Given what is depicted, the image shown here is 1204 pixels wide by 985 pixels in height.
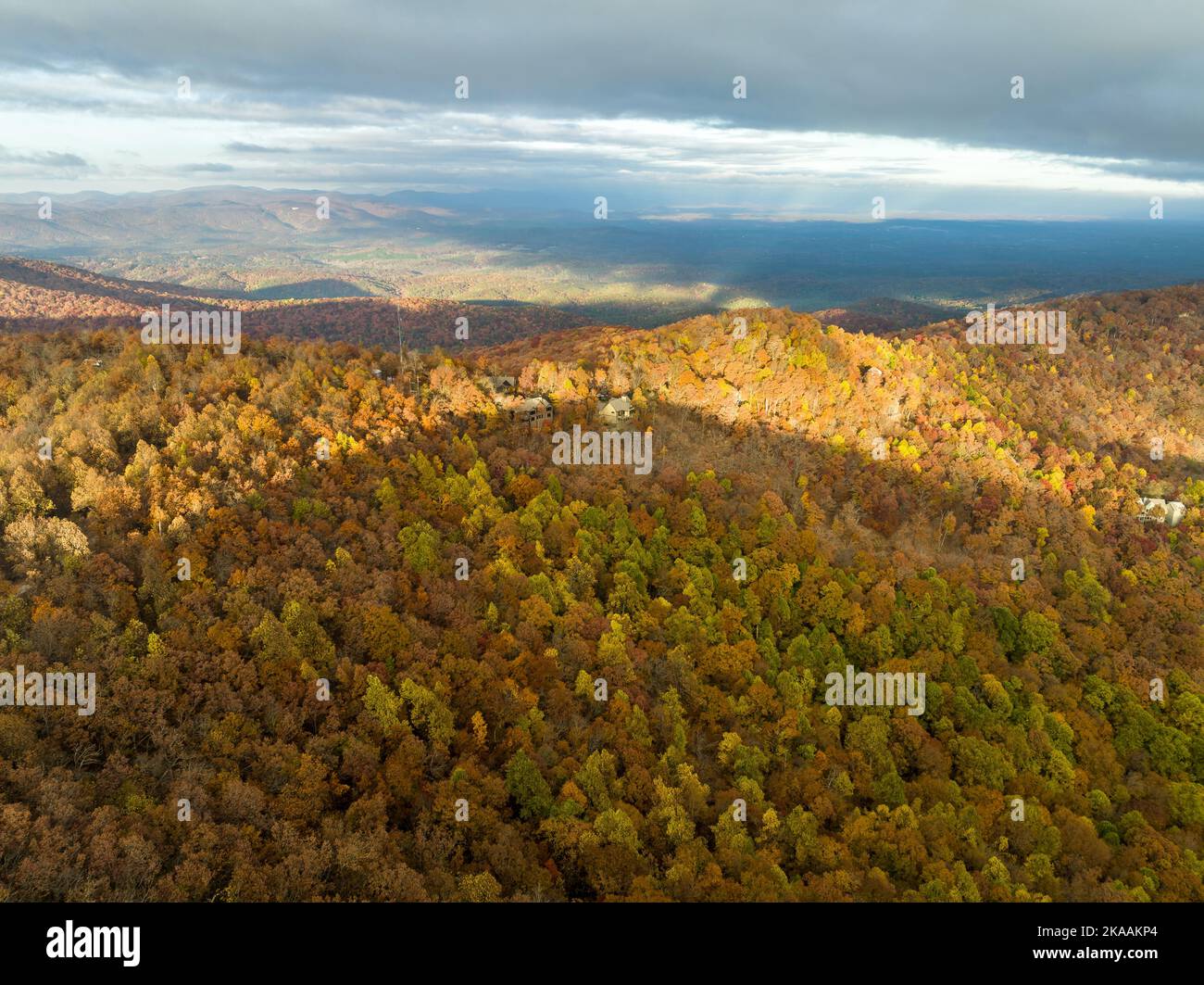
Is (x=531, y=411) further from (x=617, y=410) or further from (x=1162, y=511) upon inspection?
(x=1162, y=511)

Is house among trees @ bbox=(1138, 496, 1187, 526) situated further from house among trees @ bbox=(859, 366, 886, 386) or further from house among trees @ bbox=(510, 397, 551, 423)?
house among trees @ bbox=(510, 397, 551, 423)

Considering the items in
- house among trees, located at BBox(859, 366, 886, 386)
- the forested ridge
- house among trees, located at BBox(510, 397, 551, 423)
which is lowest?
the forested ridge

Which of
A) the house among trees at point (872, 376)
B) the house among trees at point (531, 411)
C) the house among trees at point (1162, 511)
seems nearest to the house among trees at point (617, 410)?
the house among trees at point (531, 411)

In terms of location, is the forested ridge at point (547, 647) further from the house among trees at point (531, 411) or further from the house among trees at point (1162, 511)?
the house among trees at point (1162, 511)

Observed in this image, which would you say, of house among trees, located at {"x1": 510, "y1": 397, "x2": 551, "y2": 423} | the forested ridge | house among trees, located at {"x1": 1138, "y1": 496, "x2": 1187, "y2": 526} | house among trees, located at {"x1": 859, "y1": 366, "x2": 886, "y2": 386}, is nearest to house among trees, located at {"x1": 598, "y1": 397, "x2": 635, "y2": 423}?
the forested ridge

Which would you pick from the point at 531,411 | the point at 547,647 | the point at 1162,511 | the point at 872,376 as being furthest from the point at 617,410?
the point at 1162,511

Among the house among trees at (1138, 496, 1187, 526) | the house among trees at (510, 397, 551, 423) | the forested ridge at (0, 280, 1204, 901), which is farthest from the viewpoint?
the house among trees at (1138, 496, 1187, 526)
